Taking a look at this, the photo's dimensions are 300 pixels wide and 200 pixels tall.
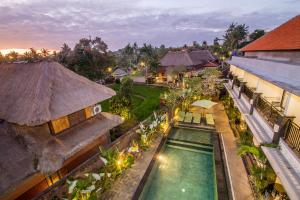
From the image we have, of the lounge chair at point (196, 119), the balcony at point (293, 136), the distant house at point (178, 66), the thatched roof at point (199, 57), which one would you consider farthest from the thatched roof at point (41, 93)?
the thatched roof at point (199, 57)

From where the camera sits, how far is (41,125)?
29.7 ft

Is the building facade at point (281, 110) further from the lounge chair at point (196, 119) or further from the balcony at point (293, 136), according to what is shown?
the lounge chair at point (196, 119)

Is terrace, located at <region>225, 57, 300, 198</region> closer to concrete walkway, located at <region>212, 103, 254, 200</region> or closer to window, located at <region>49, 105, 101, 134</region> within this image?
concrete walkway, located at <region>212, 103, 254, 200</region>

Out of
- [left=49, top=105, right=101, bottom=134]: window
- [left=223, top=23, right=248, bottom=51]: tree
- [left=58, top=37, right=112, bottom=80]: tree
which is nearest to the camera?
[left=49, top=105, right=101, bottom=134]: window

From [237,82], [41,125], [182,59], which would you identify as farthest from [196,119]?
[182,59]

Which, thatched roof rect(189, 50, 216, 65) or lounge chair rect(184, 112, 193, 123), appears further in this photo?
thatched roof rect(189, 50, 216, 65)

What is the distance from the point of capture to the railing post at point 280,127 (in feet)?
20.8

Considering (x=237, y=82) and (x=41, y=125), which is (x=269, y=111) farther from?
(x=41, y=125)

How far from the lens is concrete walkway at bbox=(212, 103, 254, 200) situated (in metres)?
7.96

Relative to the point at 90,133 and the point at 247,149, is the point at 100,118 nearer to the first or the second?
the point at 90,133

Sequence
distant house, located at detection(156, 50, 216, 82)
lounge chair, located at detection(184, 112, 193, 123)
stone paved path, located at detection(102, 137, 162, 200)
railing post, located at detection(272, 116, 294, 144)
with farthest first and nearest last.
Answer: distant house, located at detection(156, 50, 216, 82) → lounge chair, located at detection(184, 112, 193, 123) → stone paved path, located at detection(102, 137, 162, 200) → railing post, located at detection(272, 116, 294, 144)

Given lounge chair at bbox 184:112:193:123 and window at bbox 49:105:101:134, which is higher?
window at bbox 49:105:101:134

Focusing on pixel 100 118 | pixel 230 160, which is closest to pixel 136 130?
pixel 100 118

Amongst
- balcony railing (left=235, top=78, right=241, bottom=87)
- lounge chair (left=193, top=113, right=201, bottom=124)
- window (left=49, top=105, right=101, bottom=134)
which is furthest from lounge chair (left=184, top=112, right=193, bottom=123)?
window (left=49, top=105, right=101, bottom=134)
